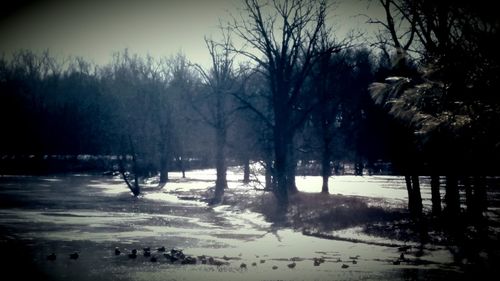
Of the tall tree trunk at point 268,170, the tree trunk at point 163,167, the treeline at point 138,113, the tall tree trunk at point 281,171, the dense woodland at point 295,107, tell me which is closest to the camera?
the dense woodland at point 295,107

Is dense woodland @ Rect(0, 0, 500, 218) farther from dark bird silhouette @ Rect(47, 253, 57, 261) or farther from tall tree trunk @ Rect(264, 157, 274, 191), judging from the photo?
dark bird silhouette @ Rect(47, 253, 57, 261)

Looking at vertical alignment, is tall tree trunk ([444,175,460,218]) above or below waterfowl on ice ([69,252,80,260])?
above

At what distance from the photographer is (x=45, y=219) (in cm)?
2200

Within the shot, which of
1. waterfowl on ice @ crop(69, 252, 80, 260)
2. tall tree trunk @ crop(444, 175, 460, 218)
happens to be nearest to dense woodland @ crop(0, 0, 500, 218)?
tall tree trunk @ crop(444, 175, 460, 218)

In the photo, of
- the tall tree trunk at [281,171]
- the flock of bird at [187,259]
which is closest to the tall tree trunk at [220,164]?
the tall tree trunk at [281,171]

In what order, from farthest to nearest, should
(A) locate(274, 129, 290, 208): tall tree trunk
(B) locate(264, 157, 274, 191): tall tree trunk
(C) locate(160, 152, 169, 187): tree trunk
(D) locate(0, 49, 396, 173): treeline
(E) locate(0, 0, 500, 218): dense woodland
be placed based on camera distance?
(C) locate(160, 152, 169, 187): tree trunk, (D) locate(0, 49, 396, 173): treeline, (B) locate(264, 157, 274, 191): tall tree trunk, (A) locate(274, 129, 290, 208): tall tree trunk, (E) locate(0, 0, 500, 218): dense woodland

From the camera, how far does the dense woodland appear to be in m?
10.2

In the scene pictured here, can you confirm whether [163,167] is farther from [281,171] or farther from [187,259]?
[187,259]

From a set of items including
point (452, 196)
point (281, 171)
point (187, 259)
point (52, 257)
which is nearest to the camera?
point (52, 257)

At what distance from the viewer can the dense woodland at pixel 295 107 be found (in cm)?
1022

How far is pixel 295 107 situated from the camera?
1325 inches

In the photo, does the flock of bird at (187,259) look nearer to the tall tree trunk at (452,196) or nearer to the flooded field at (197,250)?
the flooded field at (197,250)

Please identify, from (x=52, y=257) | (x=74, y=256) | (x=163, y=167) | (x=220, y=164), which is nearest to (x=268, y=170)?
(x=220, y=164)

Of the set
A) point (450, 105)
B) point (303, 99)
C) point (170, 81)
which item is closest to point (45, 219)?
point (450, 105)
